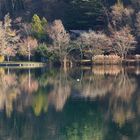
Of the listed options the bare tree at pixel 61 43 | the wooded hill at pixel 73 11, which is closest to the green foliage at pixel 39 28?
the bare tree at pixel 61 43

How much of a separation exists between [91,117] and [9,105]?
4449 millimetres

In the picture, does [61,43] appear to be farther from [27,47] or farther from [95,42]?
[27,47]

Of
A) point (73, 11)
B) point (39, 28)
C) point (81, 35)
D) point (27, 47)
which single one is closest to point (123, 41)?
point (81, 35)

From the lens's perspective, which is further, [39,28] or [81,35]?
[39,28]

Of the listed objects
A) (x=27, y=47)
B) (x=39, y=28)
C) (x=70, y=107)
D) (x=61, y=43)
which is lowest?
(x=70, y=107)

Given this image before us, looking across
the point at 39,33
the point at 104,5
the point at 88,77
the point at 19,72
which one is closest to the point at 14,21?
the point at 39,33

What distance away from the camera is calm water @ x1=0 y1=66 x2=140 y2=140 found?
1603 centimetres

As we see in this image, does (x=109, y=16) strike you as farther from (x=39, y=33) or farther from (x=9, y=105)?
(x=9, y=105)

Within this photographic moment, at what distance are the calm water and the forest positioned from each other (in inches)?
412

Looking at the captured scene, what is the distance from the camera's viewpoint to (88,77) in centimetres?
3316

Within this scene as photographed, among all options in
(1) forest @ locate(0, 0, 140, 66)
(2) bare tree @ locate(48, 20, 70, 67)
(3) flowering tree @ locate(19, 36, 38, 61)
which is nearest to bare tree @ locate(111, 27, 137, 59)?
(1) forest @ locate(0, 0, 140, 66)

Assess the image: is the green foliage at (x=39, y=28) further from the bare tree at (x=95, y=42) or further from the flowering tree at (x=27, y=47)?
the bare tree at (x=95, y=42)

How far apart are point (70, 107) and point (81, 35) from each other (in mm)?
24529

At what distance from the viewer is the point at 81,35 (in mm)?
45312
